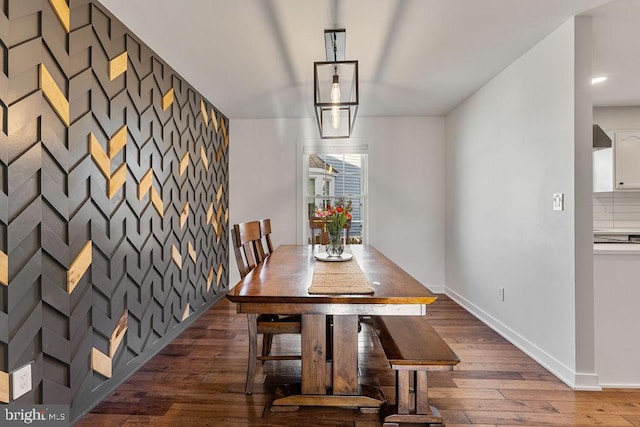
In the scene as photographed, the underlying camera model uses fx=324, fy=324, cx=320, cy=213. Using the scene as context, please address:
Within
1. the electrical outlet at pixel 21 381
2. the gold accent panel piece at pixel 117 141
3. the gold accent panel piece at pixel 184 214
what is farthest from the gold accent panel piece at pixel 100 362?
the gold accent panel piece at pixel 184 214

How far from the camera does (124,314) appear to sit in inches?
85.0

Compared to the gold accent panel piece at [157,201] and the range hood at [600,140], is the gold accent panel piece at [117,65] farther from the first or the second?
the range hood at [600,140]

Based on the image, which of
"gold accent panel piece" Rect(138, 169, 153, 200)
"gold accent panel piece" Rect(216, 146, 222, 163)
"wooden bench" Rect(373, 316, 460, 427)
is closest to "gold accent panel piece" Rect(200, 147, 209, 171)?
"gold accent panel piece" Rect(216, 146, 222, 163)

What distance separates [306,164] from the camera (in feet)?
14.8

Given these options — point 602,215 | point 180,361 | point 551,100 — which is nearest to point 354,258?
point 180,361

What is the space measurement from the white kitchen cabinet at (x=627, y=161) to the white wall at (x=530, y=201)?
1.91 m

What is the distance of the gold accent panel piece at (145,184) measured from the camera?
2.36m

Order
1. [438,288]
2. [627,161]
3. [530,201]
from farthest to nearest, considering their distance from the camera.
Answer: [438,288] → [627,161] → [530,201]

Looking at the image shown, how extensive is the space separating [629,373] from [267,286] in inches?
95.8

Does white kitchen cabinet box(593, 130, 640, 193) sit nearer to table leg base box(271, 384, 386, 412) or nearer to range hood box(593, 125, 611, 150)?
range hood box(593, 125, 611, 150)

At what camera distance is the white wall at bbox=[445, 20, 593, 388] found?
83.7 inches

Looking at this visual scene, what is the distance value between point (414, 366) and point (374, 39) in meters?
2.19

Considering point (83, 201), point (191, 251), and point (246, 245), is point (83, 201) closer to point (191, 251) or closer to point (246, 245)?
point (246, 245)

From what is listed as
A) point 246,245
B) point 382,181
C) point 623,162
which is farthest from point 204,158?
point 623,162
